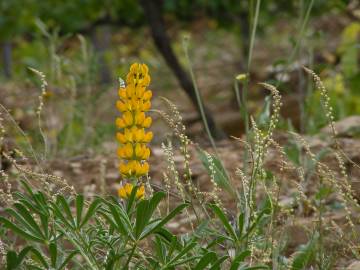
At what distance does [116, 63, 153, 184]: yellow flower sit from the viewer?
1.61 metres

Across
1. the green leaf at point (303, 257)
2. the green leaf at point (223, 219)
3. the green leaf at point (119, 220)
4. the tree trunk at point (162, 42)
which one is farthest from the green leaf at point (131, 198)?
the tree trunk at point (162, 42)

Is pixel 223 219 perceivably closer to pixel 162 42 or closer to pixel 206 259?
pixel 206 259

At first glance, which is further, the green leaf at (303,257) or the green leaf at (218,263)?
the green leaf at (303,257)

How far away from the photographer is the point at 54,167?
147 inches

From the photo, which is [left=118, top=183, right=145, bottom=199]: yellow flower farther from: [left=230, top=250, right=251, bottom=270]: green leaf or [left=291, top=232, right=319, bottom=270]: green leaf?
[left=291, top=232, right=319, bottom=270]: green leaf

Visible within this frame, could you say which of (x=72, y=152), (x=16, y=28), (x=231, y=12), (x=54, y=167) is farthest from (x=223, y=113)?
(x=54, y=167)

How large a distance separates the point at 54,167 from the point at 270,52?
31.6ft

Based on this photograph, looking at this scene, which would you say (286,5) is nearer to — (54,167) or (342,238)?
(54,167)

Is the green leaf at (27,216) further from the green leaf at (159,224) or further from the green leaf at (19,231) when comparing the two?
the green leaf at (159,224)

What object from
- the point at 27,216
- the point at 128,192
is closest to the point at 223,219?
the point at 128,192

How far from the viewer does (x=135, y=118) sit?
63.6 inches

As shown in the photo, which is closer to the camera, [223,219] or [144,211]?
[144,211]

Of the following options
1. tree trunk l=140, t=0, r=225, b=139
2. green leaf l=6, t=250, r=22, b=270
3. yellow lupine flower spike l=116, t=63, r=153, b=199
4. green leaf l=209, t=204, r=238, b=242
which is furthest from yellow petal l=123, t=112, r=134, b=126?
tree trunk l=140, t=0, r=225, b=139

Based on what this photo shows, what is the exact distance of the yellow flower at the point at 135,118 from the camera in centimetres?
161
